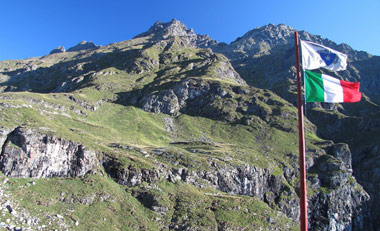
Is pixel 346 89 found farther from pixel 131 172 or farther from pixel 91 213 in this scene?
pixel 131 172

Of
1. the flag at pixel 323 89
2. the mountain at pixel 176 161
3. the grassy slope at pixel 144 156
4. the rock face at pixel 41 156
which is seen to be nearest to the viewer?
the flag at pixel 323 89

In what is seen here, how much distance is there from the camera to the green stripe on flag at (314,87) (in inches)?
609

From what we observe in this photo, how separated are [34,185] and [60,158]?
10.4m

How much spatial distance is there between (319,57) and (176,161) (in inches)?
2755

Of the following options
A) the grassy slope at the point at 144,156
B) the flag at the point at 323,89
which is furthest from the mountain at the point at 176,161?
the flag at the point at 323,89

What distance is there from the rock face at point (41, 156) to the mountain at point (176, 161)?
229 mm

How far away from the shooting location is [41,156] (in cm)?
6050

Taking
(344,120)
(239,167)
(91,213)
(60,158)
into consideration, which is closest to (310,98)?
(91,213)

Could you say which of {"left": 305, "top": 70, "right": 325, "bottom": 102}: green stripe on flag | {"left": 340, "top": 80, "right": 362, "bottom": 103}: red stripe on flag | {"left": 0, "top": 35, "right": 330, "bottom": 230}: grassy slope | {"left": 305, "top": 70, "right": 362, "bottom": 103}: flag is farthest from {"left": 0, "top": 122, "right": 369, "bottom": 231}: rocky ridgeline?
{"left": 340, "top": 80, "right": 362, "bottom": 103}: red stripe on flag

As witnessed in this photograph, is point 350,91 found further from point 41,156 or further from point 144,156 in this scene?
point 144,156

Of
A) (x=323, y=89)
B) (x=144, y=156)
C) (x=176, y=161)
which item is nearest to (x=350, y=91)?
(x=323, y=89)

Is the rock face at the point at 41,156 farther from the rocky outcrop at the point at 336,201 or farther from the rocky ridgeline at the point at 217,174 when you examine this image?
the rocky outcrop at the point at 336,201

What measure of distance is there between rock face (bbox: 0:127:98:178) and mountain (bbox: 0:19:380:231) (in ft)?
0.75

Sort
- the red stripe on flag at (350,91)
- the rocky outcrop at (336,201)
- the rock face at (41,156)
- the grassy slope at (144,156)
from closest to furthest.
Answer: the red stripe on flag at (350,91) → the grassy slope at (144,156) → the rock face at (41,156) → the rocky outcrop at (336,201)
